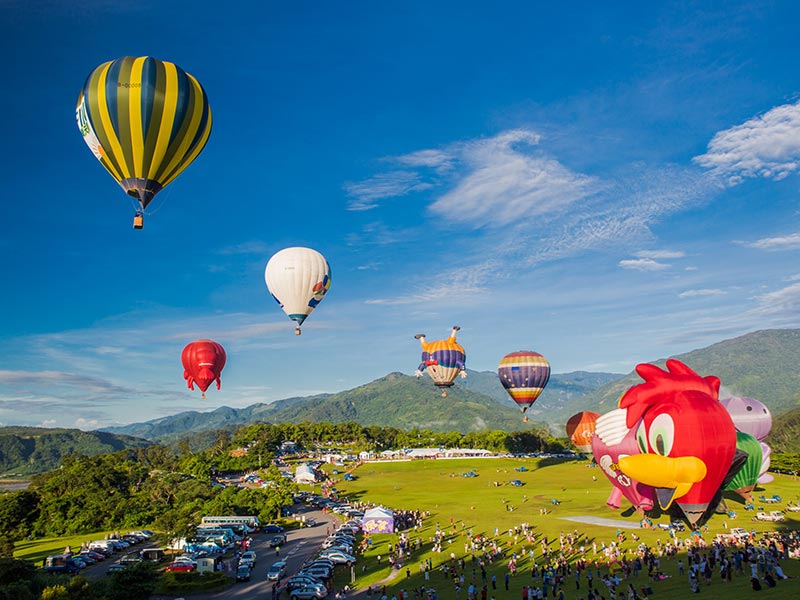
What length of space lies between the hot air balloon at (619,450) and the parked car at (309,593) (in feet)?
59.2

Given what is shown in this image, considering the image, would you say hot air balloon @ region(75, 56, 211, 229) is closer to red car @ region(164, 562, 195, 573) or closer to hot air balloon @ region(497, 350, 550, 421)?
red car @ region(164, 562, 195, 573)

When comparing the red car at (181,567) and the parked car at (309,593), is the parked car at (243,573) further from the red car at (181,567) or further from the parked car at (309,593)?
the parked car at (309,593)

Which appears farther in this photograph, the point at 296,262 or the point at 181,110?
the point at 296,262

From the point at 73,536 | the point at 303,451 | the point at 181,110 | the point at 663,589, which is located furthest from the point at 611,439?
the point at 303,451

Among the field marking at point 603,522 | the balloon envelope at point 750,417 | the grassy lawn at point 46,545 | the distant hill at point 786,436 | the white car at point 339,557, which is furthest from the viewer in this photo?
the distant hill at point 786,436

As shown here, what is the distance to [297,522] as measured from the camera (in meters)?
49.0

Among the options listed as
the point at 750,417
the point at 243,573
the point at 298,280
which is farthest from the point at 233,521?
the point at 750,417

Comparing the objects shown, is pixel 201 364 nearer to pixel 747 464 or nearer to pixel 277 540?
pixel 277 540

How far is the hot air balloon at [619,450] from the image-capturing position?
33.0 m

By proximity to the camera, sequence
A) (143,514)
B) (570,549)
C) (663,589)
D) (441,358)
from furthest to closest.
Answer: (441,358) → (143,514) → (570,549) → (663,589)

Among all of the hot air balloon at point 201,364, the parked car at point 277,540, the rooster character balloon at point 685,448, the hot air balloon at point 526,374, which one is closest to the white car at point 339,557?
the parked car at point 277,540

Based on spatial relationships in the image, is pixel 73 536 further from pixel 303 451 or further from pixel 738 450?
pixel 303 451

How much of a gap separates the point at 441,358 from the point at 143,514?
33270mm

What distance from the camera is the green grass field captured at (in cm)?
2705
